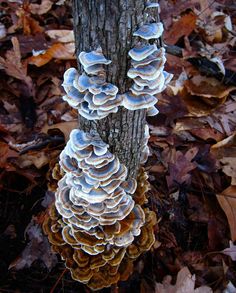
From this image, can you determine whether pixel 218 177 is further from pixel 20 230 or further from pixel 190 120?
pixel 20 230

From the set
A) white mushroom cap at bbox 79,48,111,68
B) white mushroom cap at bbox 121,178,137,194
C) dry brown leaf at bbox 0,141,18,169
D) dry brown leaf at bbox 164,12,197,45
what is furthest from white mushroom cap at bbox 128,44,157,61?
dry brown leaf at bbox 164,12,197,45

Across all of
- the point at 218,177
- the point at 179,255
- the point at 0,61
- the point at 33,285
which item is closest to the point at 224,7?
the point at 218,177

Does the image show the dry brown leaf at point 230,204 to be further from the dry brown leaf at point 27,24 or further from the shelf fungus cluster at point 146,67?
the dry brown leaf at point 27,24

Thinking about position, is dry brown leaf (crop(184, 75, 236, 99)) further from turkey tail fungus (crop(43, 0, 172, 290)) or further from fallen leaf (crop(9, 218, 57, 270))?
fallen leaf (crop(9, 218, 57, 270))

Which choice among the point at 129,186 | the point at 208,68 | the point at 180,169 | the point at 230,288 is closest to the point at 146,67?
the point at 129,186

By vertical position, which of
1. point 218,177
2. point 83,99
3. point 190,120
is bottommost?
point 218,177

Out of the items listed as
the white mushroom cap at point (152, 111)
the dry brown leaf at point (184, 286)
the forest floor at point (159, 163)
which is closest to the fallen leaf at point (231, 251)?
the forest floor at point (159, 163)
